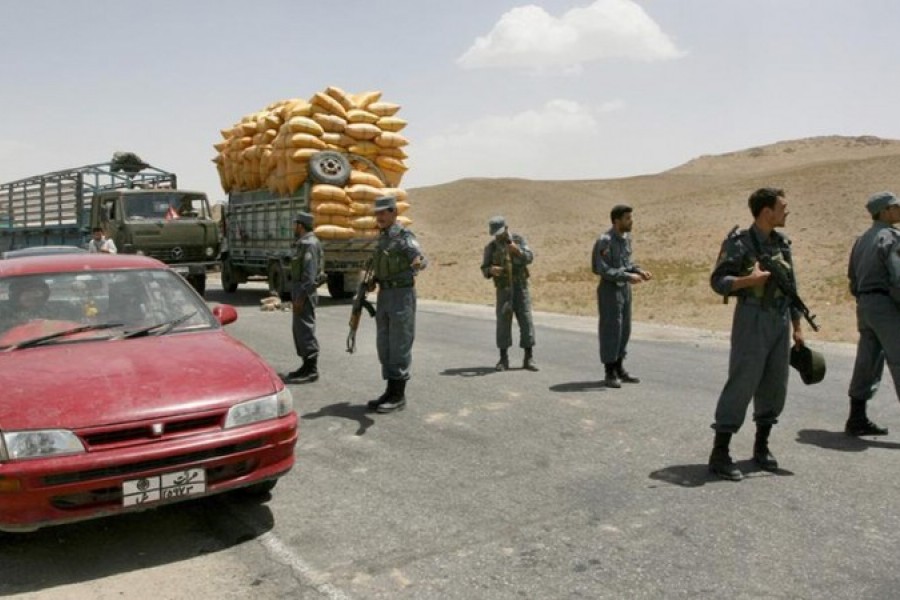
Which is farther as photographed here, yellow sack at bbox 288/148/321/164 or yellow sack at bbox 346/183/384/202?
yellow sack at bbox 346/183/384/202

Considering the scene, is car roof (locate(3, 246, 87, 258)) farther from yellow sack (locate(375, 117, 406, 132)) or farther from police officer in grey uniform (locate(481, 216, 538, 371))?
yellow sack (locate(375, 117, 406, 132))

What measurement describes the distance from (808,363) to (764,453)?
0.68 meters

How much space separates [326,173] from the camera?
15.2 meters

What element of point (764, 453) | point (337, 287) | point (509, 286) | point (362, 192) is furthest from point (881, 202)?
point (337, 287)

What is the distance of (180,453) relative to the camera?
3.53 meters

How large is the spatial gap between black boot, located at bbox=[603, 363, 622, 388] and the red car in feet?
13.9

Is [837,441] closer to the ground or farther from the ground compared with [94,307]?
closer to the ground

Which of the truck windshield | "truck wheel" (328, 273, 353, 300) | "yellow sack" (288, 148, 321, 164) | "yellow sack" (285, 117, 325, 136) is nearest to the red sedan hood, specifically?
"yellow sack" (288, 148, 321, 164)

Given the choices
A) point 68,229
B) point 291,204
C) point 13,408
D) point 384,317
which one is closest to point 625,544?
point 13,408

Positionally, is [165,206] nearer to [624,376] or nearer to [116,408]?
[624,376]

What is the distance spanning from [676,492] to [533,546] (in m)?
1.22

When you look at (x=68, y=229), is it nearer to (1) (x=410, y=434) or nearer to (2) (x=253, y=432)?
(1) (x=410, y=434)

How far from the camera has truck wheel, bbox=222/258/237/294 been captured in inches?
759

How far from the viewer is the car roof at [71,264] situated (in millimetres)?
4824
